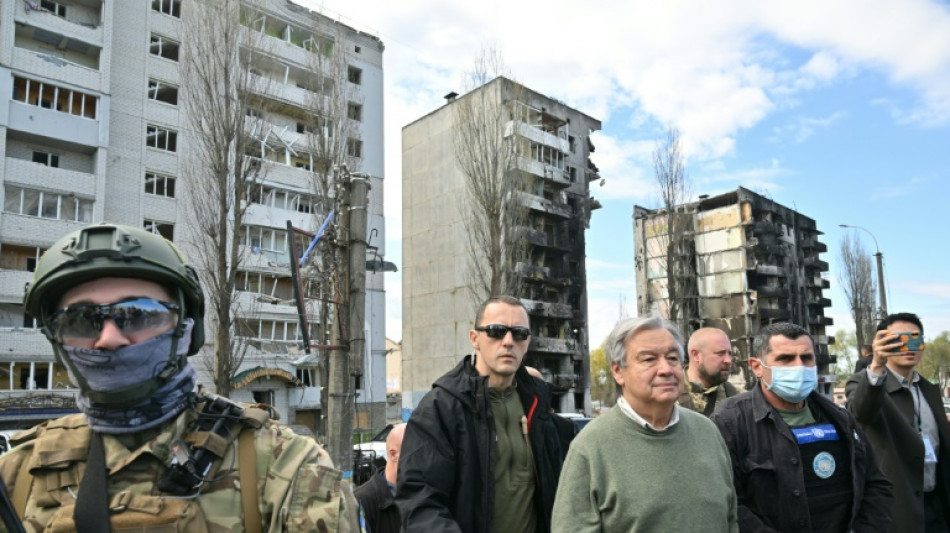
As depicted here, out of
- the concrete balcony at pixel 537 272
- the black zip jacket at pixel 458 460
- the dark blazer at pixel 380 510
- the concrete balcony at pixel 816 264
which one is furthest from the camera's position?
the concrete balcony at pixel 816 264

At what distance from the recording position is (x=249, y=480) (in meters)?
1.70

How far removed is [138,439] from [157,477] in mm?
128

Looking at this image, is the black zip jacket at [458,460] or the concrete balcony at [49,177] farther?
the concrete balcony at [49,177]

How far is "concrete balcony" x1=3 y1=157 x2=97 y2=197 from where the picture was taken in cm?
2547

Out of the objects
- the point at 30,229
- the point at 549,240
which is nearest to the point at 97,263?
the point at 30,229

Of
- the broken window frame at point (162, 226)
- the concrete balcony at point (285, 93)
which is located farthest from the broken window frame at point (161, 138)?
the concrete balcony at point (285, 93)

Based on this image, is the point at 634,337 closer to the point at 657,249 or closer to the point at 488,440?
the point at 488,440

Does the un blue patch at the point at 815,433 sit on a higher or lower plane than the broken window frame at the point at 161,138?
lower

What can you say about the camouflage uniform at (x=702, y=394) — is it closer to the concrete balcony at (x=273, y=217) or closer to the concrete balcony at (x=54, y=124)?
the concrete balcony at (x=273, y=217)

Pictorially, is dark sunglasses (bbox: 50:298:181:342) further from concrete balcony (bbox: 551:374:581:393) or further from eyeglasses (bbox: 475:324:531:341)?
concrete balcony (bbox: 551:374:581:393)

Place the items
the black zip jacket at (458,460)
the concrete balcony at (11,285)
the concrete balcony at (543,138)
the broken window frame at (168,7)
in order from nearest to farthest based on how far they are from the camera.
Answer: the black zip jacket at (458,460) < the concrete balcony at (11,285) < the broken window frame at (168,7) < the concrete balcony at (543,138)

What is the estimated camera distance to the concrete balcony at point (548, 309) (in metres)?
43.0

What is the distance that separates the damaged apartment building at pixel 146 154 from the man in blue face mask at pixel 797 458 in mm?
19600

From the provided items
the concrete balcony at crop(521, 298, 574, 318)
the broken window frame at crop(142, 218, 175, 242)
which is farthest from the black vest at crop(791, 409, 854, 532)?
the concrete balcony at crop(521, 298, 574, 318)
